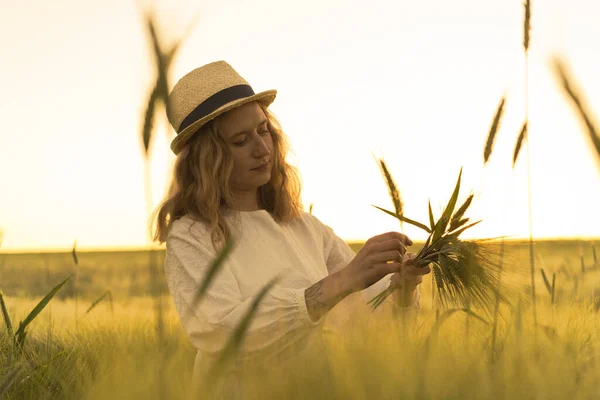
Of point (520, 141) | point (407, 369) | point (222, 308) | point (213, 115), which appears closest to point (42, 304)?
point (222, 308)

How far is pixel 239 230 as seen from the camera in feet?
6.53

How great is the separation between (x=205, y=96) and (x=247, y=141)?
18cm

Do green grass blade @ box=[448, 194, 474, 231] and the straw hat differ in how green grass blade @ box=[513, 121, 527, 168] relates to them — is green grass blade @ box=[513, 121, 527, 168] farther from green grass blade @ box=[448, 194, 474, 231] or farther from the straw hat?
the straw hat

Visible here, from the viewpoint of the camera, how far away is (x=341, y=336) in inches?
50.9

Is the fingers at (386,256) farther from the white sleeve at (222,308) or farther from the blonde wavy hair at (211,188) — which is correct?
the blonde wavy hair at (211,188)

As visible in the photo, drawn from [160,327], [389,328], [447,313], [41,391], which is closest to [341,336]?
[389,328]

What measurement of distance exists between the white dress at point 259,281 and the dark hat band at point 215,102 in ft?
0.89

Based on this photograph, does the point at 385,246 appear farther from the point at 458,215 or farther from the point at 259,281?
the point at 259,281

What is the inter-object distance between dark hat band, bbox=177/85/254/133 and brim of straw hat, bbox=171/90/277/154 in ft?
0.08

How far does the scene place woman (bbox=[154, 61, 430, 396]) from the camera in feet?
5.25

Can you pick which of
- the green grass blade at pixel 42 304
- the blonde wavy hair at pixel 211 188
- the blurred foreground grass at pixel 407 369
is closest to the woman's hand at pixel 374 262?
the blurred foreground grass at pixel 407 369

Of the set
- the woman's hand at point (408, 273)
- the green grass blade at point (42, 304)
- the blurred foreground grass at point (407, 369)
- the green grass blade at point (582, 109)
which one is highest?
the green grass blade at point (582, 109)

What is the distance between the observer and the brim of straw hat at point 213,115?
1933mm

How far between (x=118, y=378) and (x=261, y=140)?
3.16ft
